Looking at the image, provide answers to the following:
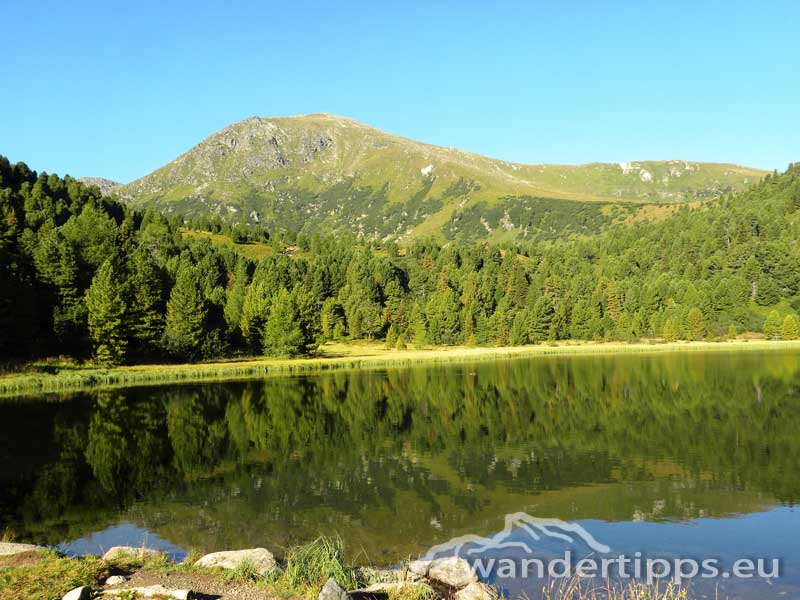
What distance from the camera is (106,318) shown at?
81.8 m

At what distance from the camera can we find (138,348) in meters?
92.7

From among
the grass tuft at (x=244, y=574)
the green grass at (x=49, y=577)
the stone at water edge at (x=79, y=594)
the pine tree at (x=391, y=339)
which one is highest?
the stone at water edge at (x=79, y=594)

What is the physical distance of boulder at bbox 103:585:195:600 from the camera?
11.5 m

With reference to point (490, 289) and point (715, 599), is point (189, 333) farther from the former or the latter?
point (490, 289)

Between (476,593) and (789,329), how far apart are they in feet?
535

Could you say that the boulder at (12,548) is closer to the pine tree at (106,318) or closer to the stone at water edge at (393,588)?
the stone at water edge at (393,588)

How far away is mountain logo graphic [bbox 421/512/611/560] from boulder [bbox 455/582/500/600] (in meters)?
4.12

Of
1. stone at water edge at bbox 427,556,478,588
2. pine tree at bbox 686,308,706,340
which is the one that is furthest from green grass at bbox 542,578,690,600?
pine tree at bbox 686,308,706,340

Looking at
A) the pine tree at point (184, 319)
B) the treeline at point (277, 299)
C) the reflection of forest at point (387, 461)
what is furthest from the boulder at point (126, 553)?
the pine tree at point (184, 319)

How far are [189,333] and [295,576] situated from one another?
8932 cm

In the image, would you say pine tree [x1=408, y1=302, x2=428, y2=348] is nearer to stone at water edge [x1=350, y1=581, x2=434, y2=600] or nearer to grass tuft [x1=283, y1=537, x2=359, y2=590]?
grass tuft [x1=283, y1=537, x2=359, y2=590]

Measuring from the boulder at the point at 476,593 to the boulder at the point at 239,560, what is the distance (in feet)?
15.2

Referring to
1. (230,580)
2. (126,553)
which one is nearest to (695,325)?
(126,553)

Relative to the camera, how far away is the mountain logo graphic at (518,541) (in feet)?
59.6
